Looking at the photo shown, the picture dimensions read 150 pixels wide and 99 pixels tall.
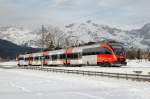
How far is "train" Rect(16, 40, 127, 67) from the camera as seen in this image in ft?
173

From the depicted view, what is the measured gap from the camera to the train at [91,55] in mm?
52625

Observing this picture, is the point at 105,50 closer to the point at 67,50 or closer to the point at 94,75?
the point at 94,75

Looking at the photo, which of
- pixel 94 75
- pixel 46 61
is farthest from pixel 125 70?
pixel 46 61

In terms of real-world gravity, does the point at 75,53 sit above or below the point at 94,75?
above

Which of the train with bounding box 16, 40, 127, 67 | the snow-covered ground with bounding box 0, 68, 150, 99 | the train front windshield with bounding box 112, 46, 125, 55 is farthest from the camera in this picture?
the train front windshield with bounding box 112, 46, 125, 55

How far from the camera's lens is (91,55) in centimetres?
5697

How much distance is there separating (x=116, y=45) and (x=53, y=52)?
2519 cm

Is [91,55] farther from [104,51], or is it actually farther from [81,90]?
[81,90]

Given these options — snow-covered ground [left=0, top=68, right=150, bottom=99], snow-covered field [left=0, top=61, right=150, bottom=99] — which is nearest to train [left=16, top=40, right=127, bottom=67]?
snow-covered field [left=0, top=61, right=150, bottom=99]

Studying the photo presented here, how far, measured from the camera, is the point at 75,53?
64.0m

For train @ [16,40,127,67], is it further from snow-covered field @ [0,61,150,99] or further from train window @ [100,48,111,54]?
snow-covered field @ [0,61,150,99]

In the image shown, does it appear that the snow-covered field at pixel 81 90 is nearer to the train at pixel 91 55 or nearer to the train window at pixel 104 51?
the train at pixel 91 55

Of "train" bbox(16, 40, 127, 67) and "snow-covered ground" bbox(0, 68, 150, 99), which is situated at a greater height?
"train" bbox(16, 40, 127, 67)

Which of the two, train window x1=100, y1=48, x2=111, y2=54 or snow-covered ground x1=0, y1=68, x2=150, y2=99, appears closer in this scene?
snow-covered ground x1=0, y1=68, x2=150, y2=99
